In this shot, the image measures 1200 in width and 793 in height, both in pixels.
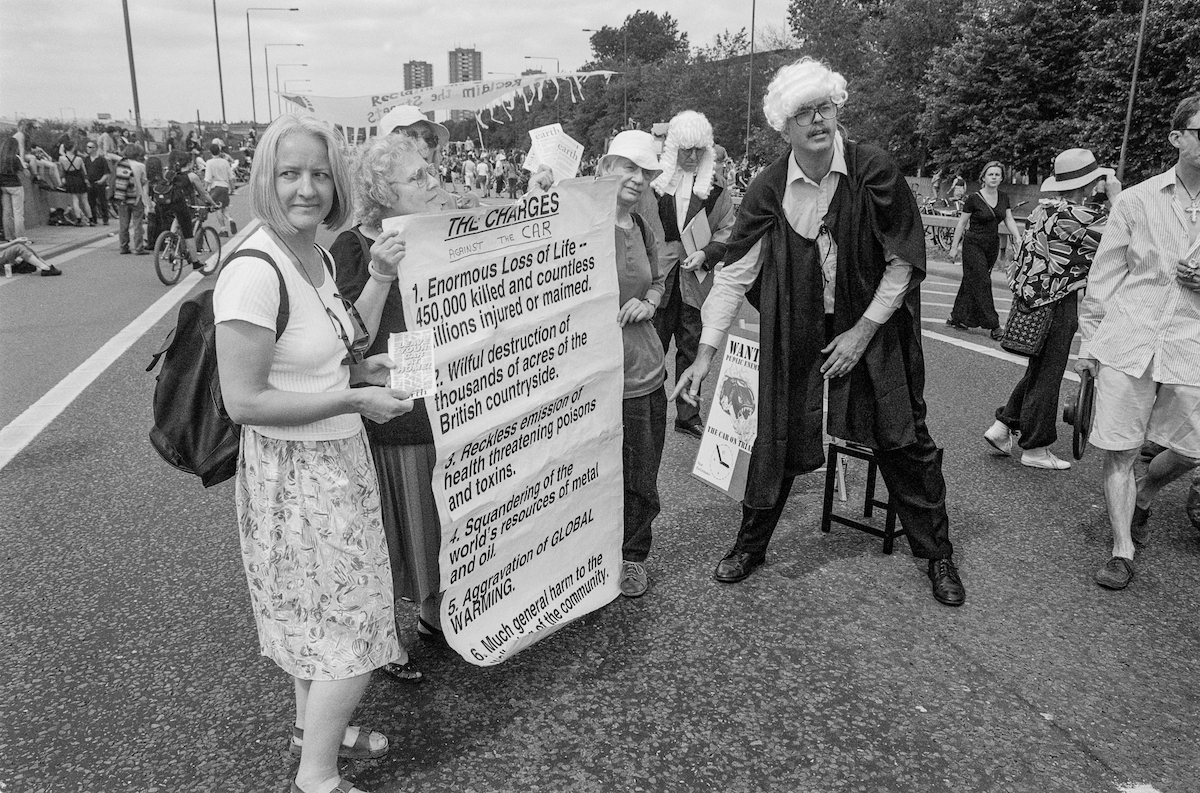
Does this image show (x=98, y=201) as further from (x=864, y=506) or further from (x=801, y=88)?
(x=801, y=88)

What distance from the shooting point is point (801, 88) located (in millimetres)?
3365

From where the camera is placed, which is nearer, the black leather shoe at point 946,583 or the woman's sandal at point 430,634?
the woman's sandal at point 430,634

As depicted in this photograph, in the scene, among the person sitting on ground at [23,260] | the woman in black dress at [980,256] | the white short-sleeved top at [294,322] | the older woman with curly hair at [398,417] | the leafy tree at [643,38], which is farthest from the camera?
the leafy tree at [643,38]

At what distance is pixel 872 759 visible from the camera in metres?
2.71

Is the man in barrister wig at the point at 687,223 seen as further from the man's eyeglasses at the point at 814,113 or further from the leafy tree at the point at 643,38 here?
the leafy tree at the point at 643,38

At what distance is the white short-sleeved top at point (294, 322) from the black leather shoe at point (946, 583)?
249cm

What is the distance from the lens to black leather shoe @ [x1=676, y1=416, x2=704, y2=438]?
6114 millimetres

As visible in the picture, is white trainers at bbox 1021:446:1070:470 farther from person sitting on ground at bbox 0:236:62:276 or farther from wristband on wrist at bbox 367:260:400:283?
person sitting on ground at bbox 0:236:62:276

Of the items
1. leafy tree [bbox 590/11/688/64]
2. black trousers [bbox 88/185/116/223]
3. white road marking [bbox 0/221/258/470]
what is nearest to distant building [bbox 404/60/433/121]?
leafy tree [bbox 590/11/688/64]

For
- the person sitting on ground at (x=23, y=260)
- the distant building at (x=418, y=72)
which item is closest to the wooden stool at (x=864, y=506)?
the person sitting on ground at (x=23, y=260)

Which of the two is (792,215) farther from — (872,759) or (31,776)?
(31,776)

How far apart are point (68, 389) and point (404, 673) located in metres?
5.14

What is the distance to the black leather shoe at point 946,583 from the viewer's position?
369 cm

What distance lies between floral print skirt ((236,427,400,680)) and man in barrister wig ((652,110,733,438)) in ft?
11.9
